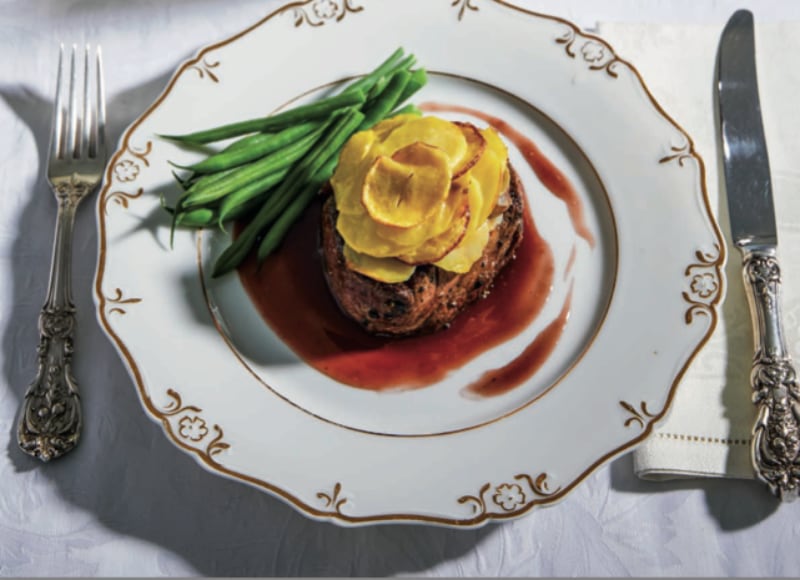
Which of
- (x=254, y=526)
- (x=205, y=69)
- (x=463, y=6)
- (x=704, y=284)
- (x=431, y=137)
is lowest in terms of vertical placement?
(x=254, y=526)

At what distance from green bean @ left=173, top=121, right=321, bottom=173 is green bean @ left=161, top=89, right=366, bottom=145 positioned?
0.10 feet

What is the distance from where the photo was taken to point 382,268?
254 cm

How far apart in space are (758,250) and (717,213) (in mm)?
260

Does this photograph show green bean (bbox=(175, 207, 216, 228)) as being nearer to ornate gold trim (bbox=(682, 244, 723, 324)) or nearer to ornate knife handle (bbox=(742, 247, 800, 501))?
ornate gold trim (bbox=(682, 244, 723, 324))

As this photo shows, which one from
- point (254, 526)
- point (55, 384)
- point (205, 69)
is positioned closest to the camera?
point (254, 526)

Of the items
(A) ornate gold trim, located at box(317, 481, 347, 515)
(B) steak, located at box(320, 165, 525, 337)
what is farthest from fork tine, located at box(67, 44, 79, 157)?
(A) ornate gold trim, located at box(317, 481, 347, 515)

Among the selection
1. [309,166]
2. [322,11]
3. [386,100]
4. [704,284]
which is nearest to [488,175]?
[386,100]

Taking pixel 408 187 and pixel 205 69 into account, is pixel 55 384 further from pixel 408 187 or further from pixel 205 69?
pixel 408 187

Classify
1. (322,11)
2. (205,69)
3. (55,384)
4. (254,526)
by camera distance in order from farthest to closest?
(322,11) → (205,69) → (55,384) → (254,526)

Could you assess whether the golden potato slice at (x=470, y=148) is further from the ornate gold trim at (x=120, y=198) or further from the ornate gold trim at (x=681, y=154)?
the ornate gold trim at (x=120, y=198)

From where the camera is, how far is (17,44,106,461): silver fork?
8.79 feet

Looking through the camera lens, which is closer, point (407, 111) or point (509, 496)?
point (509, 496)

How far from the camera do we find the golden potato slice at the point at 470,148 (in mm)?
2480

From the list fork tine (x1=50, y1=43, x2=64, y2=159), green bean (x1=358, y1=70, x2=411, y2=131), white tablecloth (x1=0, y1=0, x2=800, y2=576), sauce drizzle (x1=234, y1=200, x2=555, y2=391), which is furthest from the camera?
fork tine (x1=50, y1=43, x2=64, y2=159)
